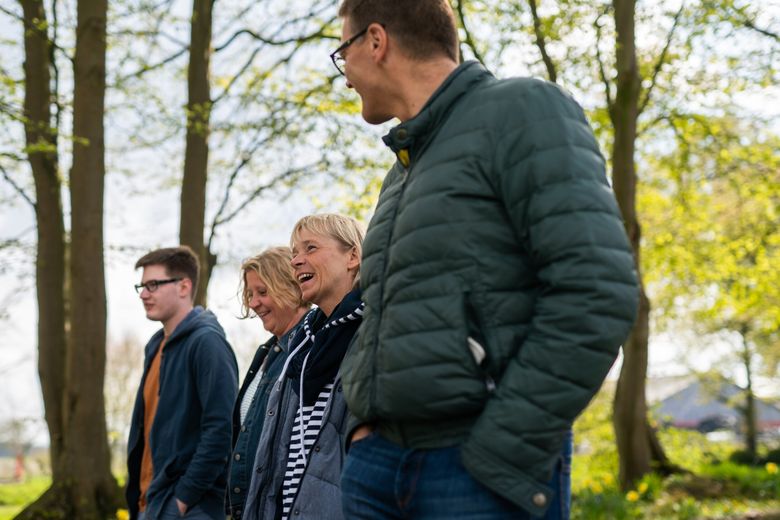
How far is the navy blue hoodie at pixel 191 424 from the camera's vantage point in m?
5.29

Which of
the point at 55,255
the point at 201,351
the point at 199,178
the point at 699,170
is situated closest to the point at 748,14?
the point at 699,170

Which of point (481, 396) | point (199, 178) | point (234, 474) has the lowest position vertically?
point (234, 474)

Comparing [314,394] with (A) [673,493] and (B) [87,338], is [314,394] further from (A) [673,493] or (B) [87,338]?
(A) [673,493]

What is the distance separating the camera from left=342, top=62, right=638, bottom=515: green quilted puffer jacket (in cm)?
208

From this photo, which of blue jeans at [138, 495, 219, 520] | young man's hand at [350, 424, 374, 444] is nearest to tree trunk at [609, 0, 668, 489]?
blue jeans at [138, 495, 219, 520]

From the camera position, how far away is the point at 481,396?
7.18 feet

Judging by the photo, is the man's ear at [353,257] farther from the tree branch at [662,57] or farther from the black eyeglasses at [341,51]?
the tree branch at [662,57]

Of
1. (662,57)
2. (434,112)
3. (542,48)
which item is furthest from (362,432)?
(662,57)

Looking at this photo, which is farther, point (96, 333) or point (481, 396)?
point (96, 333)

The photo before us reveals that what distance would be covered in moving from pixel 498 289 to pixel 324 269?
A: 6.39 feet

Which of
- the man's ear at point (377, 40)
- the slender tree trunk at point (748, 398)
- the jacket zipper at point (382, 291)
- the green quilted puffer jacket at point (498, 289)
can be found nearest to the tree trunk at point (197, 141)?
the man's ear at point (377, 40)

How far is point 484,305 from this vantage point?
7.27 ft

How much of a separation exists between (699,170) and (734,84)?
79.6 inches

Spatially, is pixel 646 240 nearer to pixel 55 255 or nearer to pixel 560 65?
pixel 560 65
